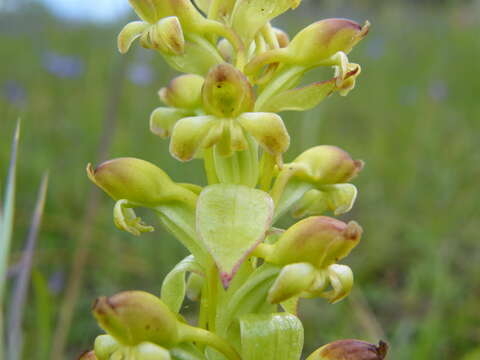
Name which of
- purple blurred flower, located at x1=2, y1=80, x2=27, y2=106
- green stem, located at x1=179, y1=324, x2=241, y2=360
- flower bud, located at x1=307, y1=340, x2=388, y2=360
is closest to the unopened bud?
green stem, located at x1=179, y1=324, x2=241, y2=360

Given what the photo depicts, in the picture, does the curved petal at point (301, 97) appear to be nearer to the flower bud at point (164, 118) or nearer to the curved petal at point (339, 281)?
the flower bud at point (164, 118)

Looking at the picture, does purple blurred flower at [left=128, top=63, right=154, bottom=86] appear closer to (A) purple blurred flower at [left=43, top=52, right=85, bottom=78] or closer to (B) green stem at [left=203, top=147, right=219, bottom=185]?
(A) purple blurred flower at [left=43, top=52, right=85, bottom=78]

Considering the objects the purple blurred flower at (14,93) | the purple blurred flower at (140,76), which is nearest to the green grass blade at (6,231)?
the purple blurred flower at (14,93)

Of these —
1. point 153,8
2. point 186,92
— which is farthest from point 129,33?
point 186,92

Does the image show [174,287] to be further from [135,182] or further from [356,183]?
[356,183]

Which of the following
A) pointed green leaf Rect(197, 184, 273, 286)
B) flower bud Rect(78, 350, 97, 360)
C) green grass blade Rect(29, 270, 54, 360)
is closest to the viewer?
pointed green leaf Rect(197, 184, 273, 286)

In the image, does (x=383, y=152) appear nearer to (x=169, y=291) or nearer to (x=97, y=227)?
(x=97, y=227)
